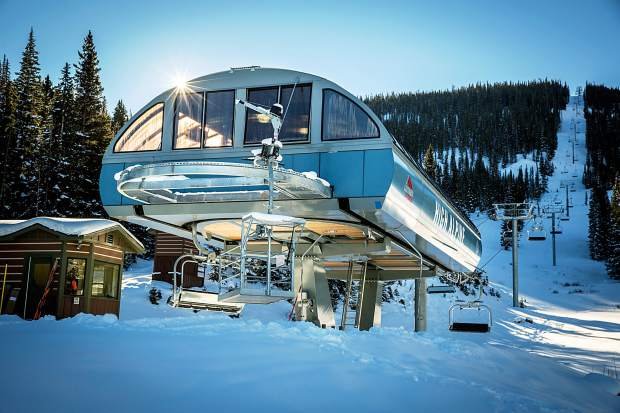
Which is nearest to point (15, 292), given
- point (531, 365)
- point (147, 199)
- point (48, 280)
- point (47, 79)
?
point (48, 280)

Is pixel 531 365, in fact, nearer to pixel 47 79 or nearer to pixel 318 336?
pixel 318 336

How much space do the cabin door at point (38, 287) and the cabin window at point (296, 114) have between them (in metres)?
11.3

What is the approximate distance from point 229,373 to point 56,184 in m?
37.3

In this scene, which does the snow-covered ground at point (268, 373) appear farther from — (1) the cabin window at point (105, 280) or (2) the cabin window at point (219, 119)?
(1) the cabin window at point (105, 280)

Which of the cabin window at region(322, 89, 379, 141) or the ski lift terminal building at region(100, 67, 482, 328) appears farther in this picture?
the cabin window at region(322, 89, 379, 141)

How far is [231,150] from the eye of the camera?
13.0 m

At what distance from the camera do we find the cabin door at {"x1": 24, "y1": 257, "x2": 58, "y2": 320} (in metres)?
20.3

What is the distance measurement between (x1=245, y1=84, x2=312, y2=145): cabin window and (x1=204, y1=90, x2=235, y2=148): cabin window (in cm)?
39

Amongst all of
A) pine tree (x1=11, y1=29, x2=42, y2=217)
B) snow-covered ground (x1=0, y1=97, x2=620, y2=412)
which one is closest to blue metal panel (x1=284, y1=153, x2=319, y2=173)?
snow-covered ground (x1=0, y1=97, x2=620, y2=412)

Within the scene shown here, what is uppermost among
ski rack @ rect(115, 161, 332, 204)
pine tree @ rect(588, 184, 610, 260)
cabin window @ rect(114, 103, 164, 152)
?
pine tree @ rect(588, 184, 610, 260)

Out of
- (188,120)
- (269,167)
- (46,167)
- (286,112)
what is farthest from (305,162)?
(46,167)

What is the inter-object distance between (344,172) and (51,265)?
12.5 m

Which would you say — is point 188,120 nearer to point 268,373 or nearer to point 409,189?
point 409,189

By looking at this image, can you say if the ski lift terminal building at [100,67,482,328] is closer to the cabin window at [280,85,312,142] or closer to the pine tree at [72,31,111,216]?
the cabin window at [280,85,312,142]
